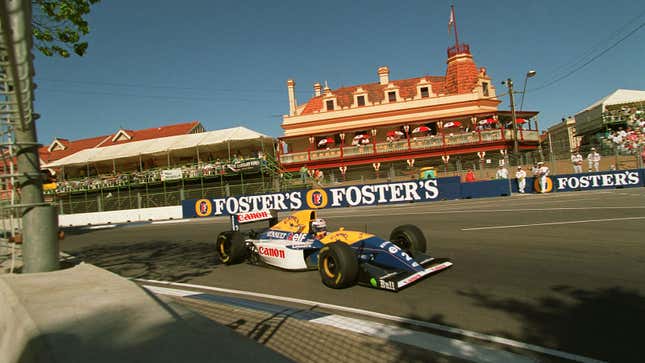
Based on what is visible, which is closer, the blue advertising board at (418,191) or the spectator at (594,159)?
the blue advertising board at (418,191)

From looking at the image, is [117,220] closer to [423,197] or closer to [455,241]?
[423,197]

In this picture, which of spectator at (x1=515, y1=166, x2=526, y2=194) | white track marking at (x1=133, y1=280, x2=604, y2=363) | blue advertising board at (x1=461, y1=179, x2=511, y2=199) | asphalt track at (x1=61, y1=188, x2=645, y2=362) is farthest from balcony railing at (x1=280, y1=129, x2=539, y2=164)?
white track marking at (x1=133, y1=280, x2=604, y2=363)

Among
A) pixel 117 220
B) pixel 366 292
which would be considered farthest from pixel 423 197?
pixel 117 220

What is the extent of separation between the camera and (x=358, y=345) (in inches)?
133

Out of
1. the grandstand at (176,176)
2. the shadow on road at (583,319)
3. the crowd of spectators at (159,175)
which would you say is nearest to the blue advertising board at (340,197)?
the grandstand at (176,176)

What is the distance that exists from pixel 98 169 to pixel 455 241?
3831cm

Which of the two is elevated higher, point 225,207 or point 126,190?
point 126,190

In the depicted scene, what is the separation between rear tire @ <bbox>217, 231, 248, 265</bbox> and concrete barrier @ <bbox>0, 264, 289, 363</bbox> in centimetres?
433

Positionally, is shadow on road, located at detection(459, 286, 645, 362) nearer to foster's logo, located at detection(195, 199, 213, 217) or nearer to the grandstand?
foster's logo, located at detection(195, 199, 213, 217)

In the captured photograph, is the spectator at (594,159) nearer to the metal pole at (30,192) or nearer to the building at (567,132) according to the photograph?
the metal pole at (30,192)

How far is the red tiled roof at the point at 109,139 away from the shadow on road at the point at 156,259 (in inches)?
1381

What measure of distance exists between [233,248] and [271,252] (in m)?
1.04

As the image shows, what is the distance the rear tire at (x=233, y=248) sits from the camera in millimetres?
7957

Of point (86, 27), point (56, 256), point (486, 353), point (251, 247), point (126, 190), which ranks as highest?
point (86, 27)
